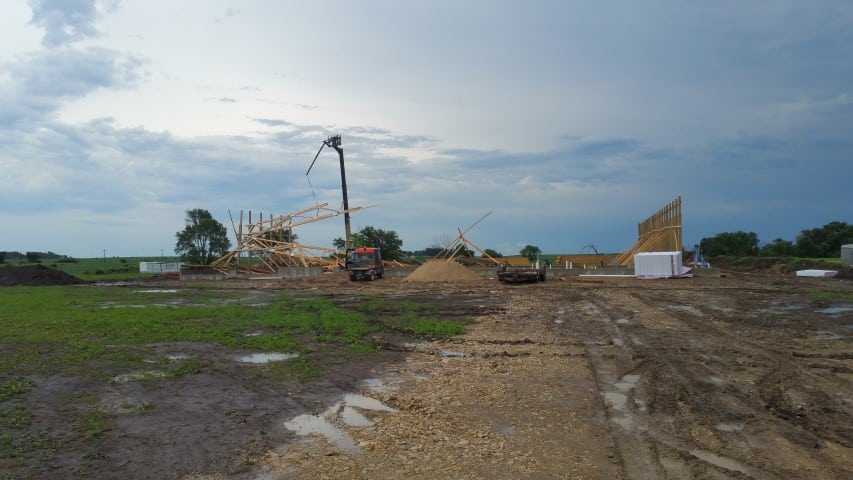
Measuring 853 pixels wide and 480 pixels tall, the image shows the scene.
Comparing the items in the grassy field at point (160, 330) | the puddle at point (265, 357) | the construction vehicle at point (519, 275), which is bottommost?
the puddle at point (265, 357)

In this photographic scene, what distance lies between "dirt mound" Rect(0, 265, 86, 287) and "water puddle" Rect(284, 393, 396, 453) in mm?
42271

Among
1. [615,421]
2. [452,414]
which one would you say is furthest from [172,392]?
[615,421]

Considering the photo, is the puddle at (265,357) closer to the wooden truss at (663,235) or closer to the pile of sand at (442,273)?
the pile of sand at (442,273)

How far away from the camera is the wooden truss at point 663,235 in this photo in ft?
118

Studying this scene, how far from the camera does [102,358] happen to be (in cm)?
1005

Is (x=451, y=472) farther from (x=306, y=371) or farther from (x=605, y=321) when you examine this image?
(x=605, y=321)

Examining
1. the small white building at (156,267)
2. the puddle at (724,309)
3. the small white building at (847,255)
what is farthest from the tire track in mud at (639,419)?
the small white building at (156,267)

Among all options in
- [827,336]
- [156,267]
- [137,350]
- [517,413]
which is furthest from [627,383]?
[156,267]

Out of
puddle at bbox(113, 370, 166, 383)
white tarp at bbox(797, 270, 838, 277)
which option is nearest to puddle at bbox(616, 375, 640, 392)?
puddle at bbox(113, 370, 166, 383)

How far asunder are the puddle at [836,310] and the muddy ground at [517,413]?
12.5 feet

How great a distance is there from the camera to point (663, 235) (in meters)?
39.5

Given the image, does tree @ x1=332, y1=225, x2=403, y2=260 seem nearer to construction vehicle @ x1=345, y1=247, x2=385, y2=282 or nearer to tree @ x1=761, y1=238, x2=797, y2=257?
construction vehicle @ x1=345, y1=247, x2=385, y2=282

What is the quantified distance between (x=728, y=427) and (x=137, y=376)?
8.08 m

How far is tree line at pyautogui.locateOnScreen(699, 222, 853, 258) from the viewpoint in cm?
5772
